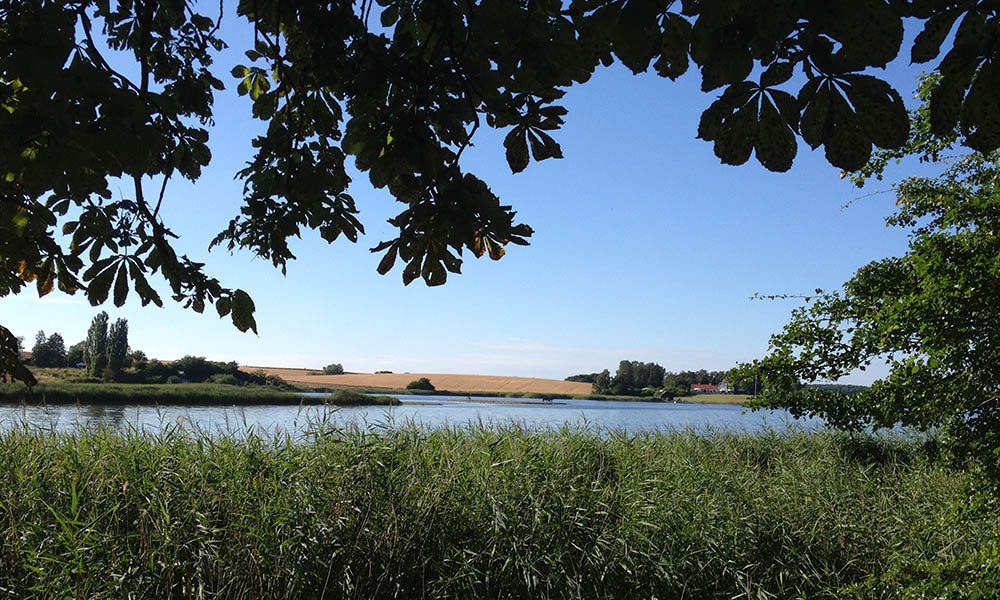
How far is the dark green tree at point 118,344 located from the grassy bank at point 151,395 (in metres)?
9.75

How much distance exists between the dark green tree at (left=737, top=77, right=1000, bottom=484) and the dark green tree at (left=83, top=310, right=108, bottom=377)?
36.7 metres

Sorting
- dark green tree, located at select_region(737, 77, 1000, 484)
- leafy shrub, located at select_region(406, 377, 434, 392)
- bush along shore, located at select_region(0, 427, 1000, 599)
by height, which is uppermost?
dark green tree, located at select_region(737, 77, 1000, 484)

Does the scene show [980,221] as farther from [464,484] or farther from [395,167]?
[395,167]

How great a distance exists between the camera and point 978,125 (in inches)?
38.9

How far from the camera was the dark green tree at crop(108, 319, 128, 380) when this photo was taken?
34656mm

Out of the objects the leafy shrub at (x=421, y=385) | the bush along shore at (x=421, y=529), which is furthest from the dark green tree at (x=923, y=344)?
the leafy shrub at (x=421, y=385)

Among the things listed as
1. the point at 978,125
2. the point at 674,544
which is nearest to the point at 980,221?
the point at 674,544

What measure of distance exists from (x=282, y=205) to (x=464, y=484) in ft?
8.40

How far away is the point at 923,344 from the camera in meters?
3.51

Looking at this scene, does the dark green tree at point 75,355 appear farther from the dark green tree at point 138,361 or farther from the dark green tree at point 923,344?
the dark green tree at point 923,344

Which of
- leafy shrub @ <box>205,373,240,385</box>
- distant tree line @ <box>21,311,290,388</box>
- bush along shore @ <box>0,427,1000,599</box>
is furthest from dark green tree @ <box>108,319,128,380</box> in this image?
bush along shore @ <box>0,427,1000,599</box>

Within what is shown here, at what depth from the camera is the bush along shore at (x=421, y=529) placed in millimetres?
3117

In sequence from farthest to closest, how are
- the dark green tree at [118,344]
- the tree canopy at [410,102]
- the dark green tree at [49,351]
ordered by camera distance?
the dark green tree at [118,344]
the dark green tree at [49,351]
the tree canopy at [410,102]

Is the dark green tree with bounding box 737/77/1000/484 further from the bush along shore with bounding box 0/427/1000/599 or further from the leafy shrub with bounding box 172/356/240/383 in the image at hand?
the leafy shrub with bounding box 172/356/240/383
